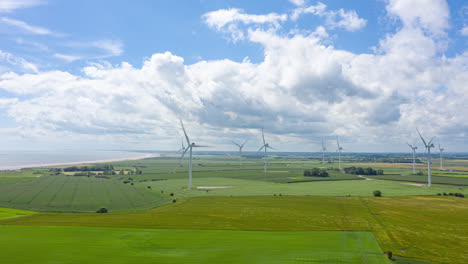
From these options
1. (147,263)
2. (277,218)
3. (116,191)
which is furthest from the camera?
(116,191)

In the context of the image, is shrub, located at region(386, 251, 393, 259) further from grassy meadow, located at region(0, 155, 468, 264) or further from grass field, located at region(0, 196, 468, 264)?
grass field, located at region(0, 196, 468, 264)

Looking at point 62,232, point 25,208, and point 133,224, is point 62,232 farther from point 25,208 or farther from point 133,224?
point 25,208

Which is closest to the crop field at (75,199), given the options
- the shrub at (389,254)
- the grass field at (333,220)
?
the grass field at (333,220)

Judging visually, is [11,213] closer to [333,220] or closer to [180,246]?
[180,246]

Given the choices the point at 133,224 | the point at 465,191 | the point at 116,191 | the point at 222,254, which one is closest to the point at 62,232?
the point at 133,224

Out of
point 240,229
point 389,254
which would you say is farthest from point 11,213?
point 389,254

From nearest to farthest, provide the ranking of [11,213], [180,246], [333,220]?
[180,246]
[333,220]
[11,213]
